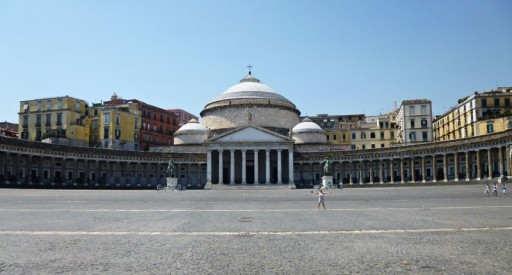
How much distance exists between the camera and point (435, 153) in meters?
76.1

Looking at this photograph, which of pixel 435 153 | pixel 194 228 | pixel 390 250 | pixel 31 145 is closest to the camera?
pixel 390 250

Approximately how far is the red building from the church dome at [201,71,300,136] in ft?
33.0

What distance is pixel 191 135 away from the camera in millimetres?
101000

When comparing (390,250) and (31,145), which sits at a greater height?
(31,145)

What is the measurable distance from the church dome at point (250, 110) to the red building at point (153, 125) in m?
10.1

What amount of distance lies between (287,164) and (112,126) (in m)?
35.2

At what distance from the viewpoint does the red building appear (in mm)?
101688

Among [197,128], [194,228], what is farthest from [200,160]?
[194,228]

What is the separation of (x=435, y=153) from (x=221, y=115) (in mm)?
47917

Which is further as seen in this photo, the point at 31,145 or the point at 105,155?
the point at 105,155

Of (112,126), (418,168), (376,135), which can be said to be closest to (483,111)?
(418,168)

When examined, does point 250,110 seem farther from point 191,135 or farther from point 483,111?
point 483,111

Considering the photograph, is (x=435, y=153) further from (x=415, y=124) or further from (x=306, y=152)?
(x=306, y=152)

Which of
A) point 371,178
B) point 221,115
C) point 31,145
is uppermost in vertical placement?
point 221,115
